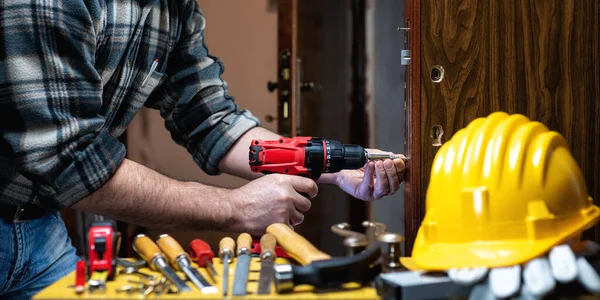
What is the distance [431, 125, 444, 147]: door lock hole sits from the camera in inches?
43.5

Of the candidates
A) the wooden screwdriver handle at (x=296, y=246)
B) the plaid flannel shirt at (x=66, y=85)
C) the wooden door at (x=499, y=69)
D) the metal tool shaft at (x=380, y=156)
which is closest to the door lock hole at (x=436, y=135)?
the wooden door at (x=499, y=69)

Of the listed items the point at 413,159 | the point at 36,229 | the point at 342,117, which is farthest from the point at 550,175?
the point at 342,117

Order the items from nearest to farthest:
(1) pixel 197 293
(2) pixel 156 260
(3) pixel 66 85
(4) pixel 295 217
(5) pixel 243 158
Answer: (1) pixel 197 293 → (2) pixel 156 260 → (3) pixel 66 85 → (4) pixel 295 217 → (5) pixel 243 158

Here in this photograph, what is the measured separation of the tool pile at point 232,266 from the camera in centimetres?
74

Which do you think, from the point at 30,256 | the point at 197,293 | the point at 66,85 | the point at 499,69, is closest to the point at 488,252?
the point at 197,293

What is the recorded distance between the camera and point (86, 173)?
1021mm

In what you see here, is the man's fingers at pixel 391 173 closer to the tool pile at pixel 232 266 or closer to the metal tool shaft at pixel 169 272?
the tool pile at pixel 232 266

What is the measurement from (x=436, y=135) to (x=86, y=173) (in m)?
0.66

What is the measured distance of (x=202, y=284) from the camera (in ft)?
2.54

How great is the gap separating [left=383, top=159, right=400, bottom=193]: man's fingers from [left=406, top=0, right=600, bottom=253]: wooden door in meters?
0.06

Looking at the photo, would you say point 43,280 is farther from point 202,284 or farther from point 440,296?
point 440,296

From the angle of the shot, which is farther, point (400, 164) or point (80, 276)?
point (400, 164)

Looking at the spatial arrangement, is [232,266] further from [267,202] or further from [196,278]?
[267,202]

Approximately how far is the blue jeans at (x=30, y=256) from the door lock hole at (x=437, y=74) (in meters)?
0.91
